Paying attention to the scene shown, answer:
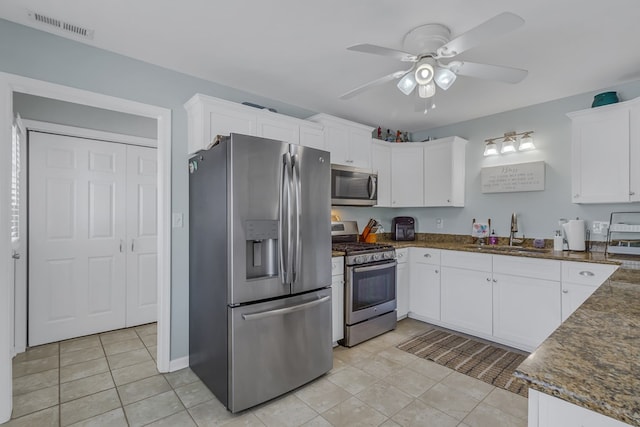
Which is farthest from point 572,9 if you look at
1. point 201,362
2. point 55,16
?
point 201,362

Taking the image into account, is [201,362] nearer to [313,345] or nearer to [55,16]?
[313,345]

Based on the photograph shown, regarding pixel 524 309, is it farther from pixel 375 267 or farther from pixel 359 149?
pixel 359 149

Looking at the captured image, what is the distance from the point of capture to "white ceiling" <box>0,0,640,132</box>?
5.99 ft

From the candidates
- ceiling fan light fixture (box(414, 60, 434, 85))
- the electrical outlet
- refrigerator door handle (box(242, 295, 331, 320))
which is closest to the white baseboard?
refrigerator door handle (box(242, 295, 331, 320))

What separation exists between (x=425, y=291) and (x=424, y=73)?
2418mm

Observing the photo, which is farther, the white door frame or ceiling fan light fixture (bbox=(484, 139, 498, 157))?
ceiling fan light fixture (bbox=(484, 139, 498, 157))

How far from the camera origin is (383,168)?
4.05 metres

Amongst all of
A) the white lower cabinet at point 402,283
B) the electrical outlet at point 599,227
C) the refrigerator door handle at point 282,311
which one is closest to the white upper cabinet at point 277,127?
the refrigerator door handle at point 282,311

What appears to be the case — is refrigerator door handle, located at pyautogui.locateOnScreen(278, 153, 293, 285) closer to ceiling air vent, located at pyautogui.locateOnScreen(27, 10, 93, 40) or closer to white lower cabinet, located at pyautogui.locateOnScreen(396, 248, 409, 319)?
ceiling air vent, located at pyautogui.locateOnScreen(27, 10, 93, 40)

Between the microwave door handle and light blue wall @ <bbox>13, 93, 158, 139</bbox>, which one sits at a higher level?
light blue wall @ <bbox>13, 93, 158, 139</bbox>

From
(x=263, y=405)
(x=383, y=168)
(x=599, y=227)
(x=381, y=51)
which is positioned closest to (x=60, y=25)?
(x=381, y=51)

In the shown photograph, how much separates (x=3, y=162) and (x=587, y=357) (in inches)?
113

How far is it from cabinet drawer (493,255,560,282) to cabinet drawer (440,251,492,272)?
8cm

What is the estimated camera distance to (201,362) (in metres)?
2.38
